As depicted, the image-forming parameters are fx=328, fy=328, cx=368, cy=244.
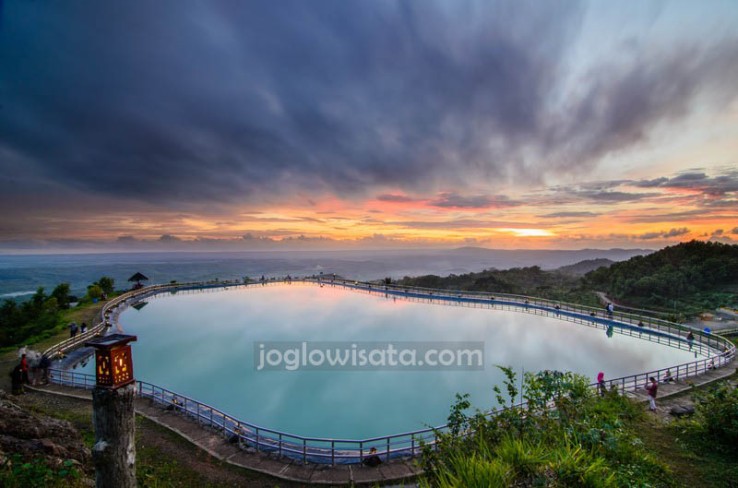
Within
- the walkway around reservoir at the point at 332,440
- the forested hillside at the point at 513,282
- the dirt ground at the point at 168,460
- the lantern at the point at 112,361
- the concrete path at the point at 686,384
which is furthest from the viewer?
the forested hillside at the point at 513,282

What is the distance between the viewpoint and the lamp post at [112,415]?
183 inches

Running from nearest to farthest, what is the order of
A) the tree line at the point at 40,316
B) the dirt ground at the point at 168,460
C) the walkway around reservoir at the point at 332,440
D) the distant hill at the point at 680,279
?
the dirt ground at the point at 168,460
the walkway around reservoir at the point at 332,440
the tree line at the point at 40,316
the distant hill at the point at 680,279

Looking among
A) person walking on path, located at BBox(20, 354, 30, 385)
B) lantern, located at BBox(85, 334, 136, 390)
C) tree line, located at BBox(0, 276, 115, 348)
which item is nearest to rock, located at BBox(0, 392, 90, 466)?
lantern, located at BBox(85, 334, 136, 390)

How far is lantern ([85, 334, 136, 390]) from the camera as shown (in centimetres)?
457

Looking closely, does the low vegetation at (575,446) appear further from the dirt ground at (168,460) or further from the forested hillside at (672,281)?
the forested hillside at (672,281)

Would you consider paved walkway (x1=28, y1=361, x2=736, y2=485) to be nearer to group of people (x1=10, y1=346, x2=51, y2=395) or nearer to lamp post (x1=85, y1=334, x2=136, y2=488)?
lamp post (x1=85, y1=334, x2=136, y2=488)

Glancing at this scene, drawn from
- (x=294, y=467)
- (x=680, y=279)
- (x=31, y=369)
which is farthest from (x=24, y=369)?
(x=680, y=279)

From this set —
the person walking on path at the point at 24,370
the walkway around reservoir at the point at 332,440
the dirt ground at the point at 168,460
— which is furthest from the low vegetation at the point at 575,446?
the person walking on path at the point at 24,370

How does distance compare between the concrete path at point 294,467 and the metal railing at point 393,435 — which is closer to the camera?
the concrete path at point 294,467

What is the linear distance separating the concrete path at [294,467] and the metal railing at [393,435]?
0.77 ft

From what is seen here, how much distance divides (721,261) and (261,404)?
175 feet

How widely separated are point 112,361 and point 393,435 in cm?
625

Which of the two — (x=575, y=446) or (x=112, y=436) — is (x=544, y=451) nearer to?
(x=575, y=446)

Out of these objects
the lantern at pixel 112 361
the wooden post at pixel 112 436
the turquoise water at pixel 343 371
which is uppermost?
the lantern at pixel 112 361
